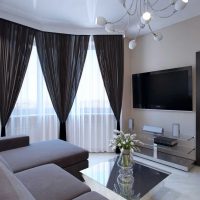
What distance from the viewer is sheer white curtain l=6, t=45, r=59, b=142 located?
10.6 ft

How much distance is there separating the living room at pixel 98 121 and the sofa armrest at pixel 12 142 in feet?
0.04

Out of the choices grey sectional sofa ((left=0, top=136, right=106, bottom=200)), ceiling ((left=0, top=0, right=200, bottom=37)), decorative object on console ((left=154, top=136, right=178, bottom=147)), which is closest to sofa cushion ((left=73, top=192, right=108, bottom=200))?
grey sectional sofa ((left=0, top=136, right=106, bottom=200))

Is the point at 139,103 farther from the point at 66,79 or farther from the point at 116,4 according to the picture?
the point at 116,4

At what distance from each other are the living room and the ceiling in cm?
2

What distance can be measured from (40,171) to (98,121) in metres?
2.17

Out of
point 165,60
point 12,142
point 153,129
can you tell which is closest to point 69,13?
point 165,60

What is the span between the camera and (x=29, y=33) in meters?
3.24

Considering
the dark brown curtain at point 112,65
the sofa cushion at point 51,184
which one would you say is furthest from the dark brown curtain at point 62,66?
the sofa cushion at point 51,184

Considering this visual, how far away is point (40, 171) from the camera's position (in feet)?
5.83

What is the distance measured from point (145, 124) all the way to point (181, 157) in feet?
3.27

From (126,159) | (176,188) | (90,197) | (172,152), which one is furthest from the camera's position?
(172,152)

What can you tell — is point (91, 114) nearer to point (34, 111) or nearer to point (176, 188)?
point (34, 111)

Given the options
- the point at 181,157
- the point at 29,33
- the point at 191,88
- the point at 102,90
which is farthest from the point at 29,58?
the point at 181,157

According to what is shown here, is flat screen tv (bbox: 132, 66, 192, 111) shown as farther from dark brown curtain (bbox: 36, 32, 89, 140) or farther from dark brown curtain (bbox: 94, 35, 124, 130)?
dark brown curtain (bbox: 36, 32, 89, 140)
